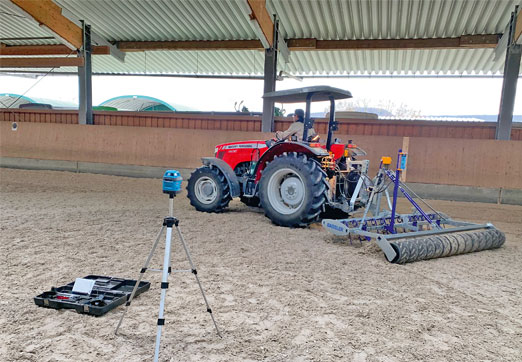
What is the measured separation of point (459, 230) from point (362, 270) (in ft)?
5.32

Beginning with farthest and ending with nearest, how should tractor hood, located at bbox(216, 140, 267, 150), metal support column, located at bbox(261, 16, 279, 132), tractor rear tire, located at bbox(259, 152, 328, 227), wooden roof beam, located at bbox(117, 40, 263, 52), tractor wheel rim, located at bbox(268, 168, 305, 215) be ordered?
1. wooden roof beam, located at bbox(117, 40, 263, 52)
2. metal support column, located at bbox(261, 16, 279, 132)
3. tractor hood, located at bbox(216, 140, 267, 150)
4. tractor wheel rim, located at bbox(268, 168, 305, 215)
5. tractor rear tire, located at bbox(259, 152, 328, 227)

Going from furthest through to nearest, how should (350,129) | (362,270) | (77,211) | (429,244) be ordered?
(350,129)
(77,211)
(429,244)
(362,270)

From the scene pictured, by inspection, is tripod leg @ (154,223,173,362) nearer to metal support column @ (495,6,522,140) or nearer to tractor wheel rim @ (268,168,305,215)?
tractor wheel rim @ (268,168,305,215)

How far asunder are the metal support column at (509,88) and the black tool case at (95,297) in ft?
30.6

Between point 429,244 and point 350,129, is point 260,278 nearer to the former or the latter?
point 429,244

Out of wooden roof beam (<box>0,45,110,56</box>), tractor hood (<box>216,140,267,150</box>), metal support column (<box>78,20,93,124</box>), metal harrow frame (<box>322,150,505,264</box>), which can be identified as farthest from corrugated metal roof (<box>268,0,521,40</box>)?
wooden roof beam (<box>0,45,110,56</box>)

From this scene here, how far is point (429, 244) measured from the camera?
3.98 meters

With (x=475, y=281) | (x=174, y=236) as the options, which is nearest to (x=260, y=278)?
(x=174, y=236)

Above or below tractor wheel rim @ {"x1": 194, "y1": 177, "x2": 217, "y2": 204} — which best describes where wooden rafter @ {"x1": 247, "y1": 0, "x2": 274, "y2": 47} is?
above

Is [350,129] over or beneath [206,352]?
over

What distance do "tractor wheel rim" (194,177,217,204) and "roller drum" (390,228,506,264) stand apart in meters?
3.21

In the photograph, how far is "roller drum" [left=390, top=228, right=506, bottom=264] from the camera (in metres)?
3.87

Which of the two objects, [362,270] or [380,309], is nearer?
[380,309]

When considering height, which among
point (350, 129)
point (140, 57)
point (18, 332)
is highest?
point (140, 57)
